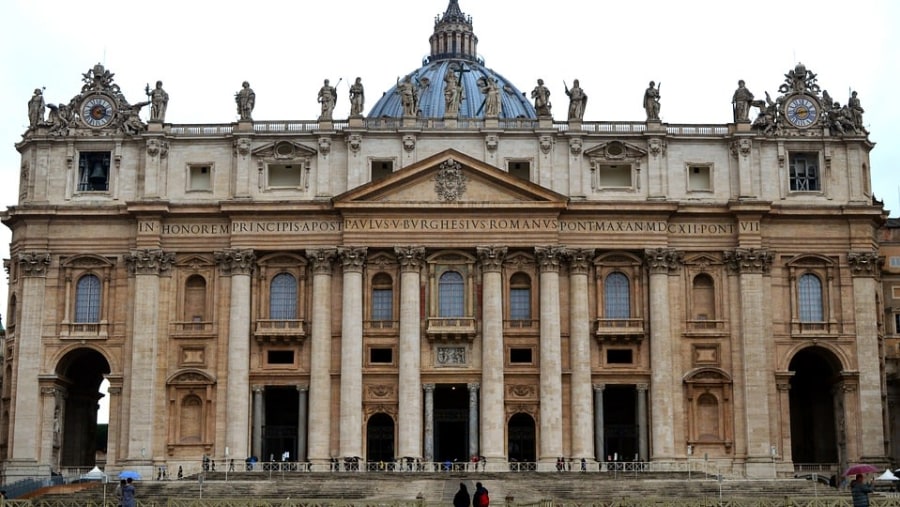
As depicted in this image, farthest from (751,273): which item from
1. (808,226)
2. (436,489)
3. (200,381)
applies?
(200,381)

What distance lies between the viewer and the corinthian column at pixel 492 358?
6862 centimetres

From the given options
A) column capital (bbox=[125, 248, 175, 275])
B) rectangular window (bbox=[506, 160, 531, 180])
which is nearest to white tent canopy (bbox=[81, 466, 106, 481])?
column capital (bbox=[125, 248, 175, 275])

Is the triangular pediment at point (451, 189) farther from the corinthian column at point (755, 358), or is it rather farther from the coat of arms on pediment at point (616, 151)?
the corinthian column at point (755, 358)

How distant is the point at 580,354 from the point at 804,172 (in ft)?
54.2

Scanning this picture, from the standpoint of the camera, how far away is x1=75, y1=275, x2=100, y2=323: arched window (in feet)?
236

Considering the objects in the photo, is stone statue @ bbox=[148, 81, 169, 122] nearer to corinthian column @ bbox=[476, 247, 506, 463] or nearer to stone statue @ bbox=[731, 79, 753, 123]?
corinthian column @ bbox=[476, 247, 506, 463]

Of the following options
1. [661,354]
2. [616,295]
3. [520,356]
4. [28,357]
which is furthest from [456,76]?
[28,357]

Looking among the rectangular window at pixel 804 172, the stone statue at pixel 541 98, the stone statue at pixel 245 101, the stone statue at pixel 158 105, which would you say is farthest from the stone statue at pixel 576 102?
the stone statue at pixel 158 105

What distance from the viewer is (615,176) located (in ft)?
240

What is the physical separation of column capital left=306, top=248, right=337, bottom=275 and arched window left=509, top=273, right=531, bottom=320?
966 cm

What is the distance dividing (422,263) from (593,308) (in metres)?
9.48

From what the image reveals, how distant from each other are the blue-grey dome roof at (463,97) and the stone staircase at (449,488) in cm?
4115

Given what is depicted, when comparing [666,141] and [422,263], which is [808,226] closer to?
[666,141]

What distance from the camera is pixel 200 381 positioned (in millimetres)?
70438
